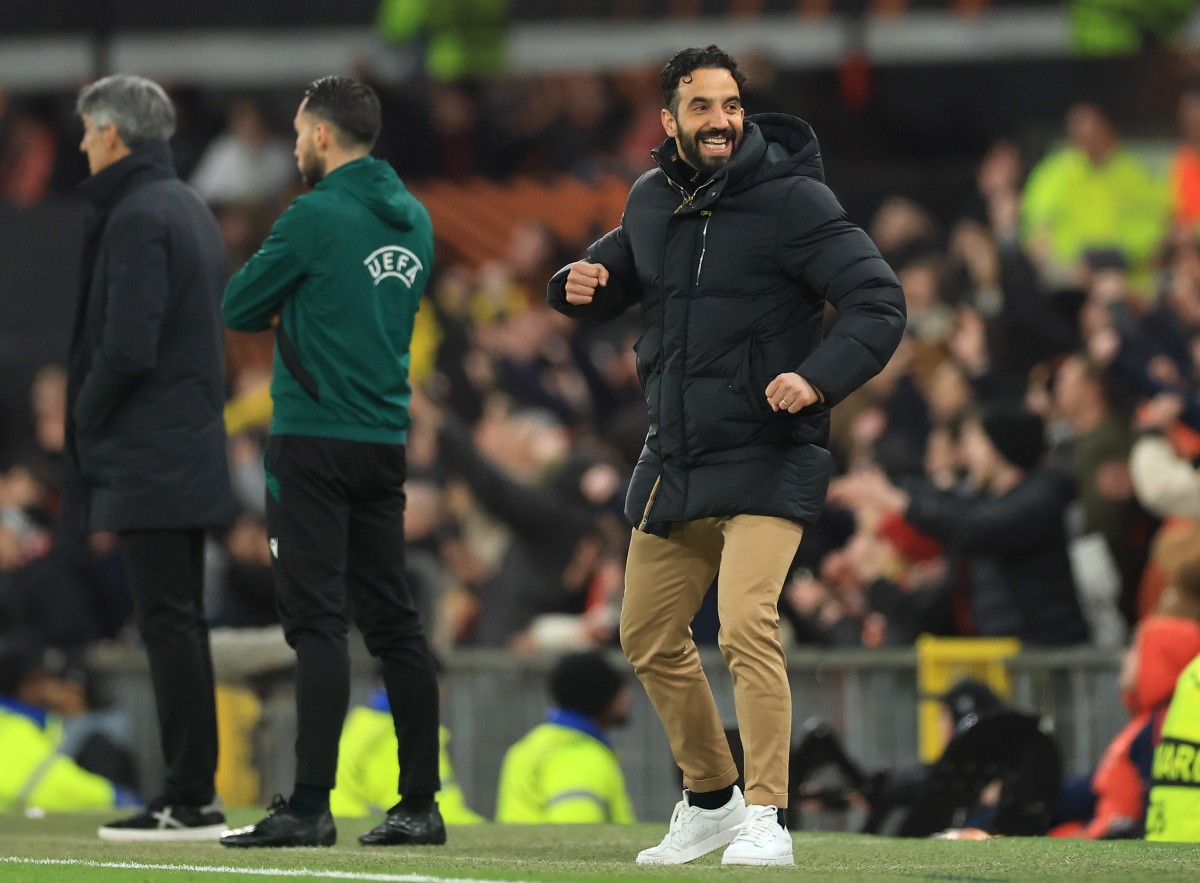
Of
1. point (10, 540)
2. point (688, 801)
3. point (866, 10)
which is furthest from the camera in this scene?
point (866, 10)

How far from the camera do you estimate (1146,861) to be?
237 inches

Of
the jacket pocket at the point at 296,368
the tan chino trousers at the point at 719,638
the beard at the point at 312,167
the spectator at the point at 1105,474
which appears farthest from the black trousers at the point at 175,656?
the spectator at the point at 1105,474

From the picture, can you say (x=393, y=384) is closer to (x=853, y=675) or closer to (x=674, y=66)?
(x=674, y=66)

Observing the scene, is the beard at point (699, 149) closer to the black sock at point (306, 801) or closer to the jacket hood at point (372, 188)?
the jacket hood at point (372, 188)

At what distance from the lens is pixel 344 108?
22.2 ft

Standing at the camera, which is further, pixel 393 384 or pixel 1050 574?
pixel 1050 574

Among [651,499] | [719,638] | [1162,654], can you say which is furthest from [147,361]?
[1162,654]

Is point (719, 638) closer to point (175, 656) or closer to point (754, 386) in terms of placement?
point (754, 386)

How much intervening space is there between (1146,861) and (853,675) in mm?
3282

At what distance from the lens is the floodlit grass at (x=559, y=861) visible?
5633mm

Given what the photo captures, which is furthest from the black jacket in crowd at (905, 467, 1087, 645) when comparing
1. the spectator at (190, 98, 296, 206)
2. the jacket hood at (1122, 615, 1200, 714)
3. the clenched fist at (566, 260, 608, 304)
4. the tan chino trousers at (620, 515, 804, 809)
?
the spectator at (190, 98, 296, 206)

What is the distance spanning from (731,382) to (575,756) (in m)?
3.08

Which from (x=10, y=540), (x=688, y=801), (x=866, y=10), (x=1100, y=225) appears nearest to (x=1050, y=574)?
(x=688, y=801)

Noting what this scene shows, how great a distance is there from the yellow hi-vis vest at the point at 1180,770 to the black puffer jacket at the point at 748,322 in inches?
59.4
